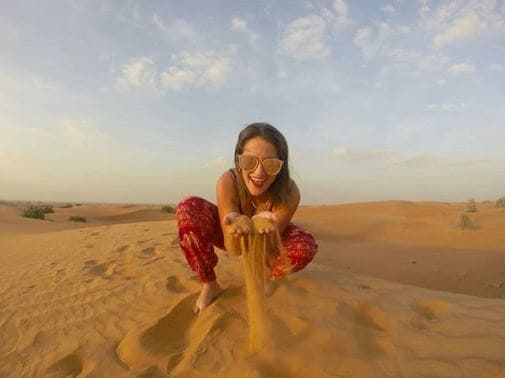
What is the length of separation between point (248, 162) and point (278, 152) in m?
0.23

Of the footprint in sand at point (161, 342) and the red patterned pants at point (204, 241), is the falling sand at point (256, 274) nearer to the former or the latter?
the footprint in sand at point (161, 342)

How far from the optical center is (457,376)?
1.83 metres

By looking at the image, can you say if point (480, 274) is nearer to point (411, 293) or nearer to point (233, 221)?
point (411, 293)

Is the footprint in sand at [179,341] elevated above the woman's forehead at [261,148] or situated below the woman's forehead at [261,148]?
below

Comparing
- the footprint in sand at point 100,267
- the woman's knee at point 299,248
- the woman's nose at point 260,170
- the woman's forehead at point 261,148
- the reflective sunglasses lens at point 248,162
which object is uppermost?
the woman's forehead at point 261,148

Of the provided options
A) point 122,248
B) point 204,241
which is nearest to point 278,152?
point 204,241

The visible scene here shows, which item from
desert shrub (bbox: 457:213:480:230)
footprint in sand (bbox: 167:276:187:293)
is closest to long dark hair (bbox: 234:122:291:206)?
footprint in sand (bbox: 167:276:187:293)

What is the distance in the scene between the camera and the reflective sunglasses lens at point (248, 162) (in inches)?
102

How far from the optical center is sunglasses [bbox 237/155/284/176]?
8.45 feet

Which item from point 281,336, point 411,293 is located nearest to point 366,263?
point 411,293

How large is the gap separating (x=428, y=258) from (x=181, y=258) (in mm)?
3928

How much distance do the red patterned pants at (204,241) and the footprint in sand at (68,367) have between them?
101 centimetres

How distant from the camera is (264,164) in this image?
2.58m

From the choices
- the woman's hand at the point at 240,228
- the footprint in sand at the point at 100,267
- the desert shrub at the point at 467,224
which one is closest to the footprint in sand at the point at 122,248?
the footprint in sand at the point at 100,267
